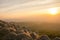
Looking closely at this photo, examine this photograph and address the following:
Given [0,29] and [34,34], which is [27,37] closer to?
[34,34]

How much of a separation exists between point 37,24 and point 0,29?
5.77 metres

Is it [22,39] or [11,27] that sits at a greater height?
[11,27]

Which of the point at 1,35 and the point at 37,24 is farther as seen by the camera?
the point at 1,35

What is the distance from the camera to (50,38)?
59.6 ft

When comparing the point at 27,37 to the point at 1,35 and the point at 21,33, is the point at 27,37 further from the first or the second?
the point at 1,35

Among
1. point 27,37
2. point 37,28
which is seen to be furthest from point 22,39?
point 37,28

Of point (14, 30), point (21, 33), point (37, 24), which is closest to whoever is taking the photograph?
point (37, 24)

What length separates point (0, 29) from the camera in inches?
797

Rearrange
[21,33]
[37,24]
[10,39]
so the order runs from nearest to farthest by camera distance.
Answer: [37,24] < [10,39] < [21,33]

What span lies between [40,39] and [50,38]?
1271 mm

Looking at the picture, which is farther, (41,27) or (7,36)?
(7,36)

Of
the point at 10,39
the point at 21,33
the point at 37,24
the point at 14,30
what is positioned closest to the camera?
the point at 37,24

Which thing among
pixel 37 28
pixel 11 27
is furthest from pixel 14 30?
pixel 37 28

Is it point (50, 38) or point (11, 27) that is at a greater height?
point (11, 27)
